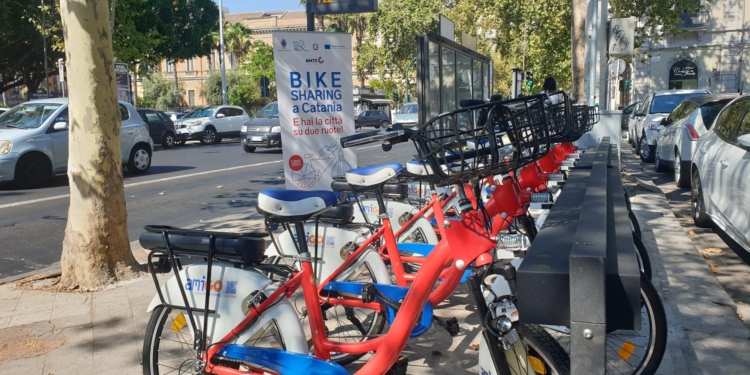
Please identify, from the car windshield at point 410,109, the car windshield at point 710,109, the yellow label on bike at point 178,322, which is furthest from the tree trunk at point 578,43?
the car windshield at point 410,109

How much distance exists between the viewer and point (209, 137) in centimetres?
2764

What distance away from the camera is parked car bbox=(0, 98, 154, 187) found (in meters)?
12.3

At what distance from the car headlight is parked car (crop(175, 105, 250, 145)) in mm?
14614

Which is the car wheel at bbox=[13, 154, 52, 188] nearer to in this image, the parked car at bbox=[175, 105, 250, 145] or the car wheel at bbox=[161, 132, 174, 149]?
the car wheel at bbox=[161, 132, 174, 149]

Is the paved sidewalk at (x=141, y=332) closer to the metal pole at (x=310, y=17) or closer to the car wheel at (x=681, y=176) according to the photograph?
the metal pole at (x=310, y=17)

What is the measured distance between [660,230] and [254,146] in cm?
1558

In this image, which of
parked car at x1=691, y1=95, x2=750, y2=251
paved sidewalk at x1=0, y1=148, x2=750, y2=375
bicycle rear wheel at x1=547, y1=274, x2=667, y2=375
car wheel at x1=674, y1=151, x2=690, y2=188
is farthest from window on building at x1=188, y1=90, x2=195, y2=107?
bicycle rear wheel at x1=547, y1=274, x2=667, y2=375

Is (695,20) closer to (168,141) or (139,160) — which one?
(168,141)

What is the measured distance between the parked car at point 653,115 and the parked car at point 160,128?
1654 centimetres

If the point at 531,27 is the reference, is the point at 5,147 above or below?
below

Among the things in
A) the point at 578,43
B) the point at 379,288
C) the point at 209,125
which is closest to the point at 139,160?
the point at 578,43

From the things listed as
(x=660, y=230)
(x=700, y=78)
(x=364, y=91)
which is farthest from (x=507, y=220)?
(x=364, y=91)

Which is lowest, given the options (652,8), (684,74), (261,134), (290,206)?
(261,134)

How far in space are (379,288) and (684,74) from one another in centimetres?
4542
